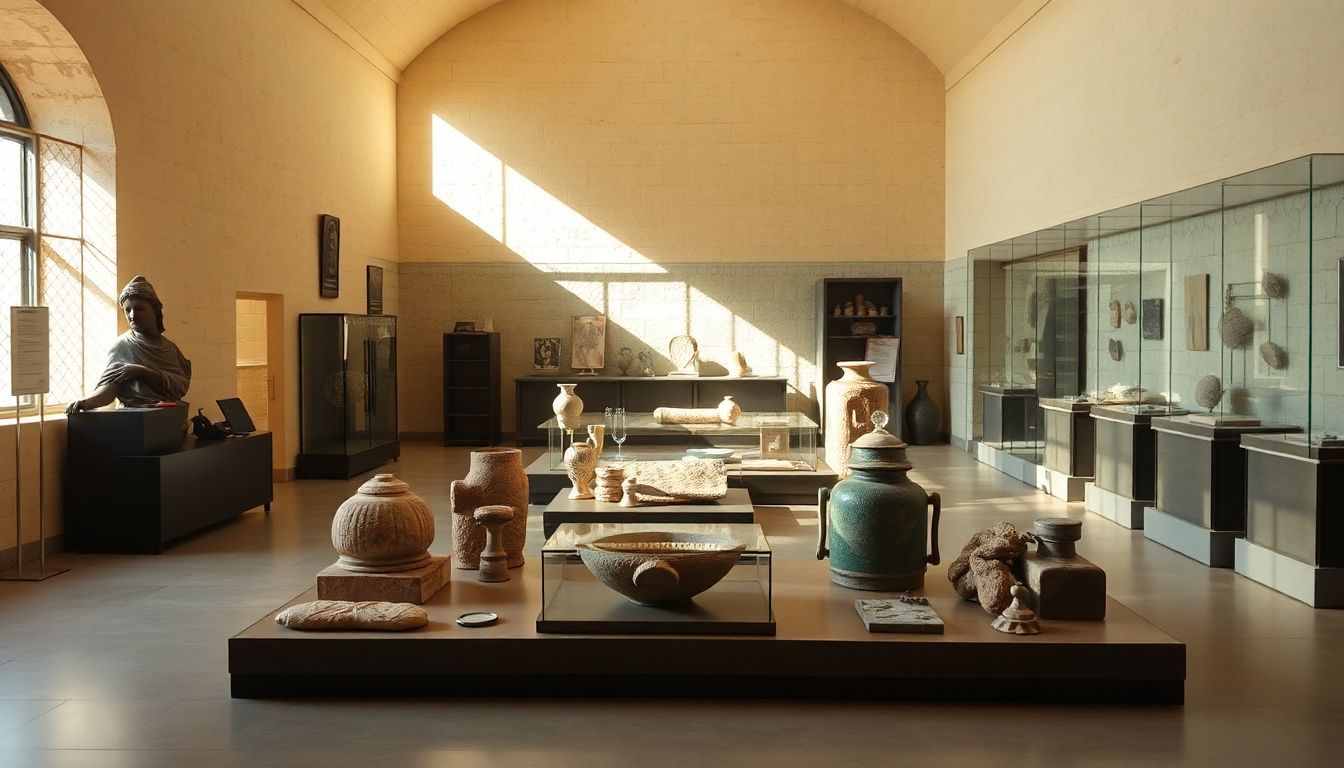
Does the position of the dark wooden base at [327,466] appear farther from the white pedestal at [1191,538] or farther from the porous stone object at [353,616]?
the white pedestal at [1191,538]

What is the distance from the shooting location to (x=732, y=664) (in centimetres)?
418

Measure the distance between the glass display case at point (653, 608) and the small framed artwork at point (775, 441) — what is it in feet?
14.5

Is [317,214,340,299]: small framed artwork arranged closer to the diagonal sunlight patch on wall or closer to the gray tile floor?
the diagonal sunlight patch on wall

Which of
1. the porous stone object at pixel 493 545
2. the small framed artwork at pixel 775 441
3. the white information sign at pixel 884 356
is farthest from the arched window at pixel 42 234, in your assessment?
the white information sign at pixel 884 356

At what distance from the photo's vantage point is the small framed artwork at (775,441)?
909cm

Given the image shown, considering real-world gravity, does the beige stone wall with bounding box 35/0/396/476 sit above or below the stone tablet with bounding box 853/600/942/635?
above

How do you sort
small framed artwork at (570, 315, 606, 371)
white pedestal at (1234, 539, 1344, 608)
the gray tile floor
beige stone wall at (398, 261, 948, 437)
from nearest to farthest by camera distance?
the gray tile floor → white pedestal at (1234, 539, 1344, 608) → small framed artwork at (570, 315, 606, 371) → beige stone wall at (398, 261, 948, 437)

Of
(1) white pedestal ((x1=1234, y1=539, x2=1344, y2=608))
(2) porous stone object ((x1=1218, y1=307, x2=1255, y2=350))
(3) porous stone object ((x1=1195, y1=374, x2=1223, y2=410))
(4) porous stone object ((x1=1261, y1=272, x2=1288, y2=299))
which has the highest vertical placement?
(4) porous stone object ((x1=1261, y1=272, x2=1288, y2=299))

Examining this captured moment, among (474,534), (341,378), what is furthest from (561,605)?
(341,378)

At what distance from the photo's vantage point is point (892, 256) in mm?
15211

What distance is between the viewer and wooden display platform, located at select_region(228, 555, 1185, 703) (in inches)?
163

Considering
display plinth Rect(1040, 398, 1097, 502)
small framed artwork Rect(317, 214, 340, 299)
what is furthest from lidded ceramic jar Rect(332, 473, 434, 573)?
small framed artwork Rect(317, 214, 340, 299)

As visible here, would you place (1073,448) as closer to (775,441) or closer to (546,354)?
(775,441)

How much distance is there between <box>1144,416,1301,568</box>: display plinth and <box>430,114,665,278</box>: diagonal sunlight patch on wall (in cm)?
883
